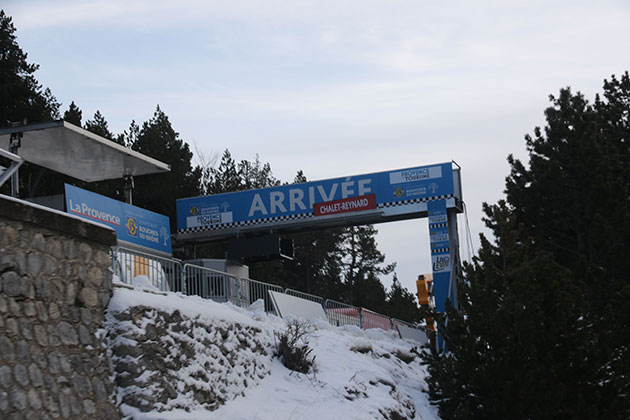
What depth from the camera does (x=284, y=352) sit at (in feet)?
48.5

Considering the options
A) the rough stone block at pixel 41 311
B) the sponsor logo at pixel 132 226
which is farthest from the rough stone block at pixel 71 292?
the sponsor logo at pixel 132 226

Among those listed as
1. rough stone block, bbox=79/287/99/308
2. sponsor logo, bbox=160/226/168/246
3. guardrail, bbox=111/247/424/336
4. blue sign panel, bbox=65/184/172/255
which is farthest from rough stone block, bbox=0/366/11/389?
sponsor logo, bbox=160/226/168/246

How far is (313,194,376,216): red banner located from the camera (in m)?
28.0

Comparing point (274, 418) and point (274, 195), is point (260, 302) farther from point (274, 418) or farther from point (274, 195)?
point (274, 195)

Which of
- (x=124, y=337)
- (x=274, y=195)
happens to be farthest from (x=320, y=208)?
(x=124, y=337)

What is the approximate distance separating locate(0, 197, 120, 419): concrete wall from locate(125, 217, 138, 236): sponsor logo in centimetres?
1143

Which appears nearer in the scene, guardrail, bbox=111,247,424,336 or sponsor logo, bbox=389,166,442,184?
guardrail, bbox=111,247,424,336

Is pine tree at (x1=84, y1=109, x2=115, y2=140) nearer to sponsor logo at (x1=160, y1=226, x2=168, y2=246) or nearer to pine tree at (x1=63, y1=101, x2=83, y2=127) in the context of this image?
pine tree at (x1=63, y1=101, x2=83, y2=127)

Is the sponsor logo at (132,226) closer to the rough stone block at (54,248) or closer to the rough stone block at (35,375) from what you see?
the rough stone block at (54,248)

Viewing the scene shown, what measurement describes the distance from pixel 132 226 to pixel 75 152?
3978mm

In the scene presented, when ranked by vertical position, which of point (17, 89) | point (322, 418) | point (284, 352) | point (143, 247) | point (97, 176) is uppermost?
point (17, 89)

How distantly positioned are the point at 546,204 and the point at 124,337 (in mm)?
19400

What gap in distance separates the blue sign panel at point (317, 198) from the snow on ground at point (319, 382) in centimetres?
834

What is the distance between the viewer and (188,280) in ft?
59.9
